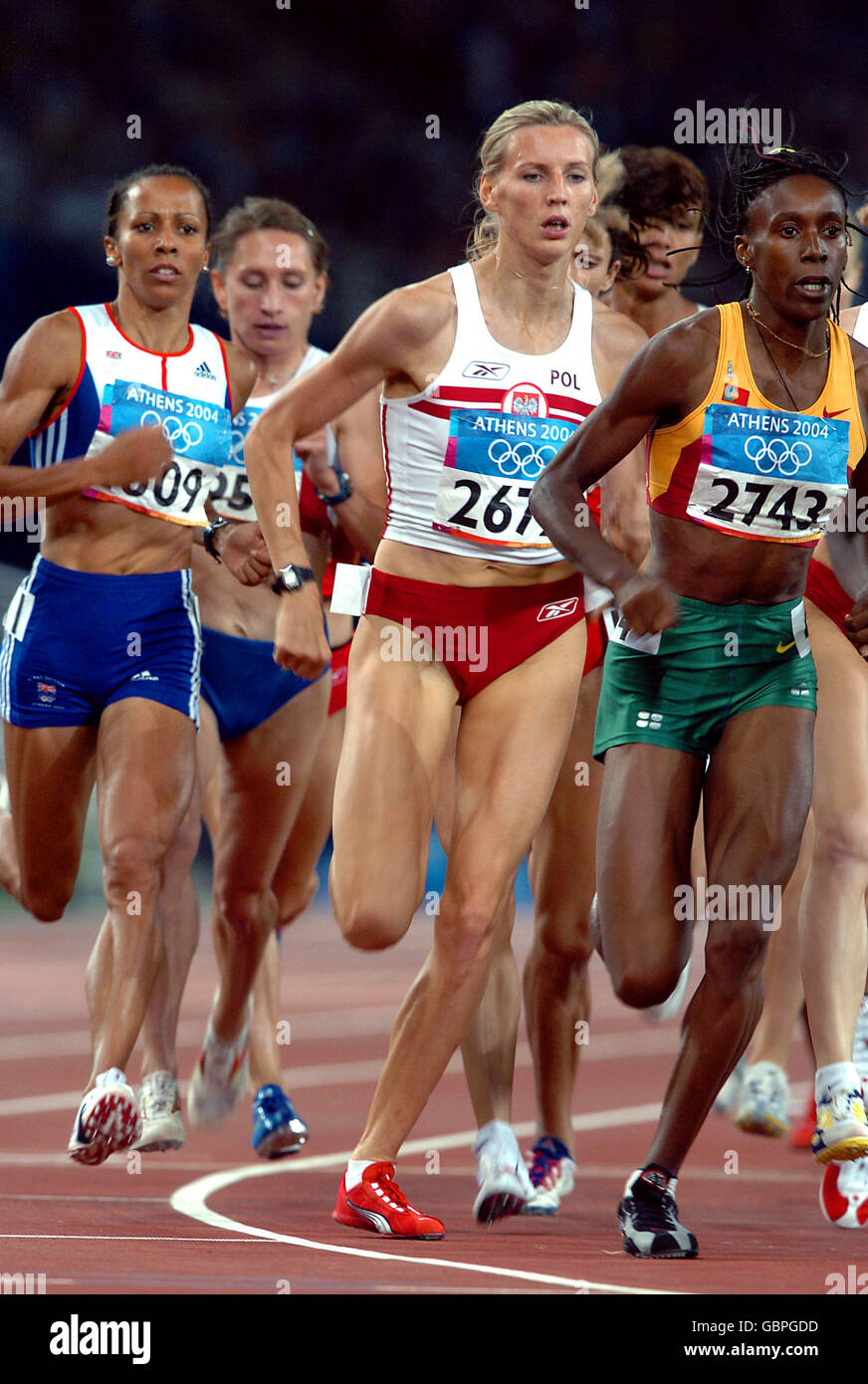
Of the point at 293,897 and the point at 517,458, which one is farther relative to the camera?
the point at 293,897

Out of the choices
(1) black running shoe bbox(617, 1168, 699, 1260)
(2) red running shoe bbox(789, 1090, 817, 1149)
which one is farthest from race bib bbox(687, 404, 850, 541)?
(2) red running shoe bbox(789, 1090, 817, 1149)

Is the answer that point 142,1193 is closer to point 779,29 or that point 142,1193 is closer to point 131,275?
point 131,275

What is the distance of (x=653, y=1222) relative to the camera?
437 cm

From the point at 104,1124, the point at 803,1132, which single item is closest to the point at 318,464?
the point at 104,1124

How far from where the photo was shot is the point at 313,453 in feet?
20.3

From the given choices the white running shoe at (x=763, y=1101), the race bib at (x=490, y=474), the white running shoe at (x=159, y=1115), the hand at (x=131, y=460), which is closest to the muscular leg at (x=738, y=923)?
the race bib at (x=490, y=474)

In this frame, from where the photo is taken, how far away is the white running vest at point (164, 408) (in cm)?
571

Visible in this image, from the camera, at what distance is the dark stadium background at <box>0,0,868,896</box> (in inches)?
617

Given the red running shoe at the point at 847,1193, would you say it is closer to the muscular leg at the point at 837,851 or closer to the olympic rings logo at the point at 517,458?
the muscular leg at the point at 837,851

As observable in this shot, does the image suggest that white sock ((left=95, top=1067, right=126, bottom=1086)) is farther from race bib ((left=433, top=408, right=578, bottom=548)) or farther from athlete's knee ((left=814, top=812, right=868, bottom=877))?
athlete's knee ((left=814, top=812, right=868, bottom=877))

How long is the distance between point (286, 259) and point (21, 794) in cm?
217

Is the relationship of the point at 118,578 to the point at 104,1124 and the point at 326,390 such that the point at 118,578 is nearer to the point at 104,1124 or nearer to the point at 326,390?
the point at 326,390

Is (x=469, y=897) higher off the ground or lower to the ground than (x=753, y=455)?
lower

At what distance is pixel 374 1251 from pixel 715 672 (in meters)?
1.49
